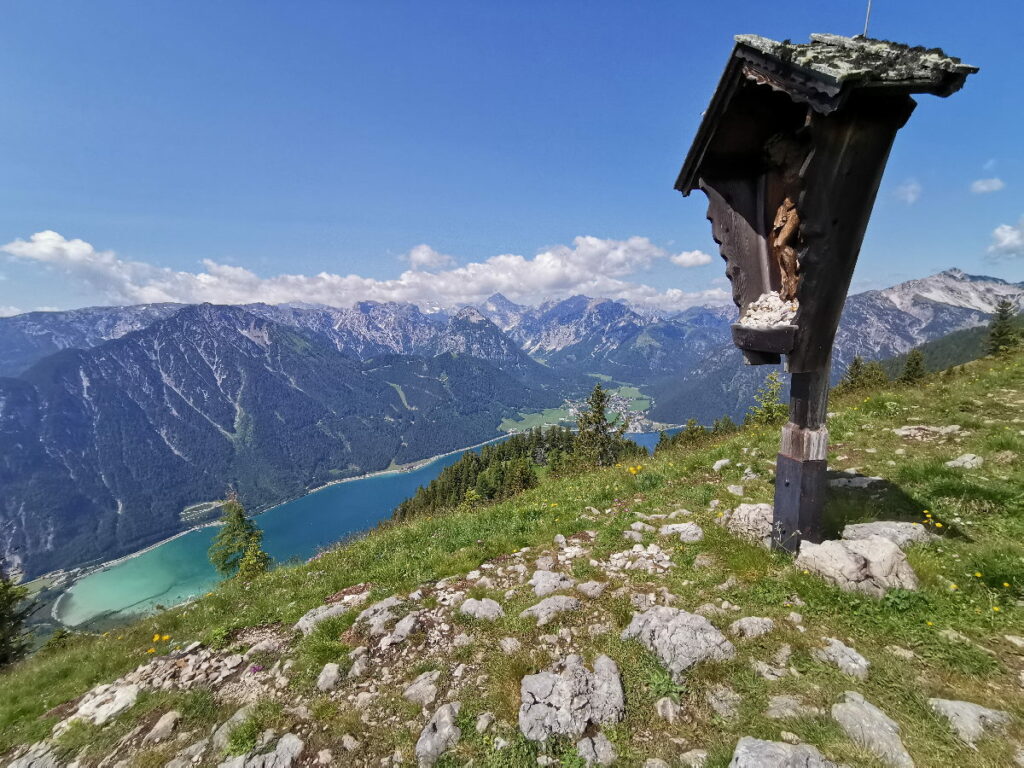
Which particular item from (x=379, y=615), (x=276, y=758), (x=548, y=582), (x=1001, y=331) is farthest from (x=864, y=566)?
(x=1001, y=331)

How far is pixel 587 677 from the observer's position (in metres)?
5.11

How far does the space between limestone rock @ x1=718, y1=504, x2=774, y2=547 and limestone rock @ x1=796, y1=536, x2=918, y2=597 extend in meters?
1.07

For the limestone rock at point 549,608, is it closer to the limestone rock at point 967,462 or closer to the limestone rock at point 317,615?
the limestone rock at point 317,615

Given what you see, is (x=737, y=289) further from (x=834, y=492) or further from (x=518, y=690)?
A: (x=518, y=690)

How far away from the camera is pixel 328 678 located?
19.7 feet

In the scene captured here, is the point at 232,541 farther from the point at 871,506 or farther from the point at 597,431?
the point at 597,431

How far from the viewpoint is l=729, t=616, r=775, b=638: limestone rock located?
550cm

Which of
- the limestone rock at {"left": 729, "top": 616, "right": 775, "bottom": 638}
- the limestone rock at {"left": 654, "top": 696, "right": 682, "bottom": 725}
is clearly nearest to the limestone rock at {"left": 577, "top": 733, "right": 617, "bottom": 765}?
the limestone rock at {"left": 654, "top": 696, "right": 682, "bottom": 725}

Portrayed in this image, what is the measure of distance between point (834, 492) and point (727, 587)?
464 cm

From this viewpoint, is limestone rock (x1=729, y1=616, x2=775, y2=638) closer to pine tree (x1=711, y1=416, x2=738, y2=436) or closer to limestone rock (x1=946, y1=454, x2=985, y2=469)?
limestone rock (x1=946, y1=454, x2=985, y2=469)

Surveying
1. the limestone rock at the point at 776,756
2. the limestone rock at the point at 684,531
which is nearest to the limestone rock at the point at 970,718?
the limestone rock at the point at 776,756

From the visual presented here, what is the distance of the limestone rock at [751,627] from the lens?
5.50 meters

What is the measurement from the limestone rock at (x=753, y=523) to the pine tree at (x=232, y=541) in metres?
41.1

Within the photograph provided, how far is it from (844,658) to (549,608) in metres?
3.69
